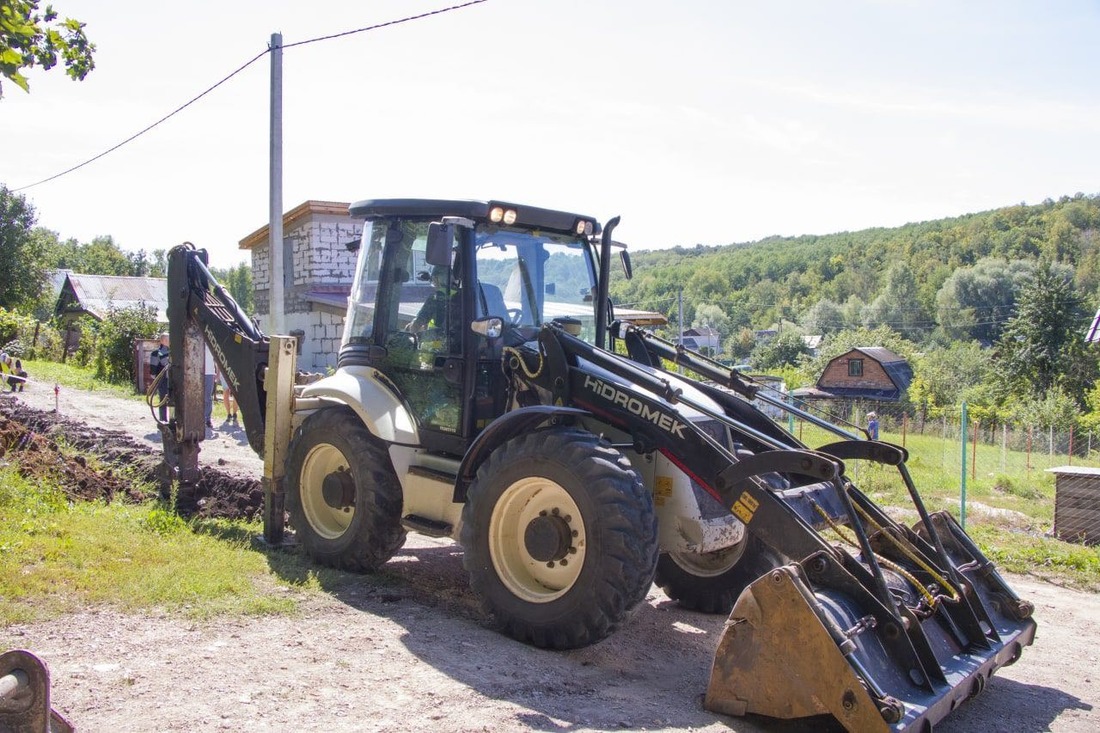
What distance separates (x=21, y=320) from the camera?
33.1m

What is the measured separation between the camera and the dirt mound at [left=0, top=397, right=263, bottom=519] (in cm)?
887

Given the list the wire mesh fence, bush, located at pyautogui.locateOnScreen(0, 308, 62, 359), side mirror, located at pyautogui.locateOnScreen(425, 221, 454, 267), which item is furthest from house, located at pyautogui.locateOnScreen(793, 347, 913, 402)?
side mirror, located at pyautogui.locateOnScreen(425, 221, 454, 267)

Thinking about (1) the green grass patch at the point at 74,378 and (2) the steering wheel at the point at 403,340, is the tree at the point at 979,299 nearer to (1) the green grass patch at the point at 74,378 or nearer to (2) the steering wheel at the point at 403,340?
(1) the green grass patch at the point at 74,378

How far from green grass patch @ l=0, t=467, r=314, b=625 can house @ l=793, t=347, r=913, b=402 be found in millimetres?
58180

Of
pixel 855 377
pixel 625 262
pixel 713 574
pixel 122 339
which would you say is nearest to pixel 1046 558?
pixel 713 574

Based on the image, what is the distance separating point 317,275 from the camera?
74.8ft

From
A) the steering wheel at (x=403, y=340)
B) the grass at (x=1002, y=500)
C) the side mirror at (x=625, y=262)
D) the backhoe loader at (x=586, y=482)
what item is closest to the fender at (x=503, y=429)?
the backhoe loader at (x=586, y=482)

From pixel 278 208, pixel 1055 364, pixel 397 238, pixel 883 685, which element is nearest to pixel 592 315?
pixel 397 238

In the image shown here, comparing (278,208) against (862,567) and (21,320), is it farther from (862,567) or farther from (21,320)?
(21,320)

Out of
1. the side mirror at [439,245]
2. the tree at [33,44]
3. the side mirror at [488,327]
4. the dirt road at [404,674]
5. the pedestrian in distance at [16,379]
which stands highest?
the tree at [33,44]

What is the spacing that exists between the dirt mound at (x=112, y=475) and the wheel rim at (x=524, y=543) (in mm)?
3848

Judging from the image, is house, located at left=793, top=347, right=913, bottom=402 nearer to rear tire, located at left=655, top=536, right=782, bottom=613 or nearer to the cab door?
rear tire, located at left=655, top=536, right=782, bottom=613

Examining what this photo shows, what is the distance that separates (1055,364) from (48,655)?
143ft

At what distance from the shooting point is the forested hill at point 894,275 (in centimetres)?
9212
